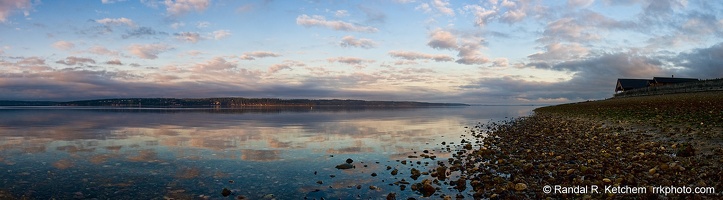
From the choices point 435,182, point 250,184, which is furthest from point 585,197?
point 250,184

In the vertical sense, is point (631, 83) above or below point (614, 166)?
above

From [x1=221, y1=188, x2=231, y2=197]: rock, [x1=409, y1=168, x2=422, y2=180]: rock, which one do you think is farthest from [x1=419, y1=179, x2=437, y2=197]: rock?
[x1=221, y1=188, x2=231, y2=197]: rock

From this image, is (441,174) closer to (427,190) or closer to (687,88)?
(427,190)

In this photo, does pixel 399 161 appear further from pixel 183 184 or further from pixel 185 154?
pixel 185 154

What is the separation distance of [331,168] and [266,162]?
372 centimetres

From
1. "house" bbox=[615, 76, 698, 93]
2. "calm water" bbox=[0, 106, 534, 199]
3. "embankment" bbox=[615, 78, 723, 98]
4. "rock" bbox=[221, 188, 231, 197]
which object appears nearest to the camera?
"rock" bbox=[221, 188, 231, 197]

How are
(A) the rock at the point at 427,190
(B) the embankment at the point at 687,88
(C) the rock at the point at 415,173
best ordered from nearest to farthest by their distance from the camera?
(A) the rock at the point at 427,190 < (C) the rock at the point at 415,173 < (B) the embankment at the point at 687,88

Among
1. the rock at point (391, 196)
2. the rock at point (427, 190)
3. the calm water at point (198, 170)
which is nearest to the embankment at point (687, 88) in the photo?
the calm water at point (198, 170)

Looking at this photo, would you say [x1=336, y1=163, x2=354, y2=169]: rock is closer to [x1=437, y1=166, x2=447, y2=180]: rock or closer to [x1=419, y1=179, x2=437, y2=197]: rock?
[x1=437, y1=166, x2=447, y2=180]: rock

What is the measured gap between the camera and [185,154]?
21453mm

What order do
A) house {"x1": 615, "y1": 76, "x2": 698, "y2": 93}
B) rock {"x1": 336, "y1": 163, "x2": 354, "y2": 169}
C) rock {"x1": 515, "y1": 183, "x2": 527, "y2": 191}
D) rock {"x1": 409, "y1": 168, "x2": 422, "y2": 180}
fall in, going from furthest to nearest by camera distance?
house {"x1": 615, "y1": 76, "x2": 698, "y2": 93}
rock {"x1": 336, "y1": 163, "x2": 354, "y2": 169}
rock {"x1": 409, "y1": 168, "x2": 422, "y2": 180}
rock {"x1": 515, "y1": 183, "x2": 527, "y2": 191}

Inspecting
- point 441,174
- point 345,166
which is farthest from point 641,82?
point 345,166

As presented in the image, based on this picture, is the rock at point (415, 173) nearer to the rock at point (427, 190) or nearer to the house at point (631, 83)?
the rock at point (427, 190)

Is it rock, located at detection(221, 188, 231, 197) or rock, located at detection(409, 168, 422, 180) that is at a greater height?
rock, located at detection(409, 168, 422, 180)
